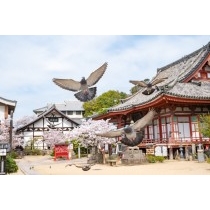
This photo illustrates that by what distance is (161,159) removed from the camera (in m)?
16.9

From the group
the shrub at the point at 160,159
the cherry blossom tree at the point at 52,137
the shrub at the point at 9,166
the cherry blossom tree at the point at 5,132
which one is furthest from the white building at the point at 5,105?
the shrub at the point at 160,159

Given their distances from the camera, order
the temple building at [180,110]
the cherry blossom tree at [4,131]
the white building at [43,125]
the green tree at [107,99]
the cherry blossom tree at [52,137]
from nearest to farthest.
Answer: the temple building at [180,110] → the cherry blossom tree at [4,131] → the cherry blossom tree at [52,137] → the white building at [43,125] → the green tree at [107,99]

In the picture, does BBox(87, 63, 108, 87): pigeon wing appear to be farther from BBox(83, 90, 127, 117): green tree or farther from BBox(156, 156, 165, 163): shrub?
BBox(83, 90, 127, 117): green tree

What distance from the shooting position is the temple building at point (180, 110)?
59.6ft

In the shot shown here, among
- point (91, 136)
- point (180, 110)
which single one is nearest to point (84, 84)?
point (91, 136)

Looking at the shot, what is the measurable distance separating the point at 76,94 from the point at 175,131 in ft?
36.1

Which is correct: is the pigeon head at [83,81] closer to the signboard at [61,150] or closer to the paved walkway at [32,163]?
the paved walkway at [32,163]

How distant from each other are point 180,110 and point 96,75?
442 inches

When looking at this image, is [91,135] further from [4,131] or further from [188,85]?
[4,131]

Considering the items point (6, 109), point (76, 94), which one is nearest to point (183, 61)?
point (6, 109)

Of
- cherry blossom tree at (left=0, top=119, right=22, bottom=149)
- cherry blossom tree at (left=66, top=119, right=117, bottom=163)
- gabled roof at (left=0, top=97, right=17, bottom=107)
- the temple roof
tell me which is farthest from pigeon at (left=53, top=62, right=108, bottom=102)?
cherry blossom tree at (left=0, top=119, right=22, bottom=149)

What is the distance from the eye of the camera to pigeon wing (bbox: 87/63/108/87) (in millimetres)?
9289

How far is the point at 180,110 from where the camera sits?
19.4m

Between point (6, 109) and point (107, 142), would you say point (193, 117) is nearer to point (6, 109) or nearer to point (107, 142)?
point (107, 142)
